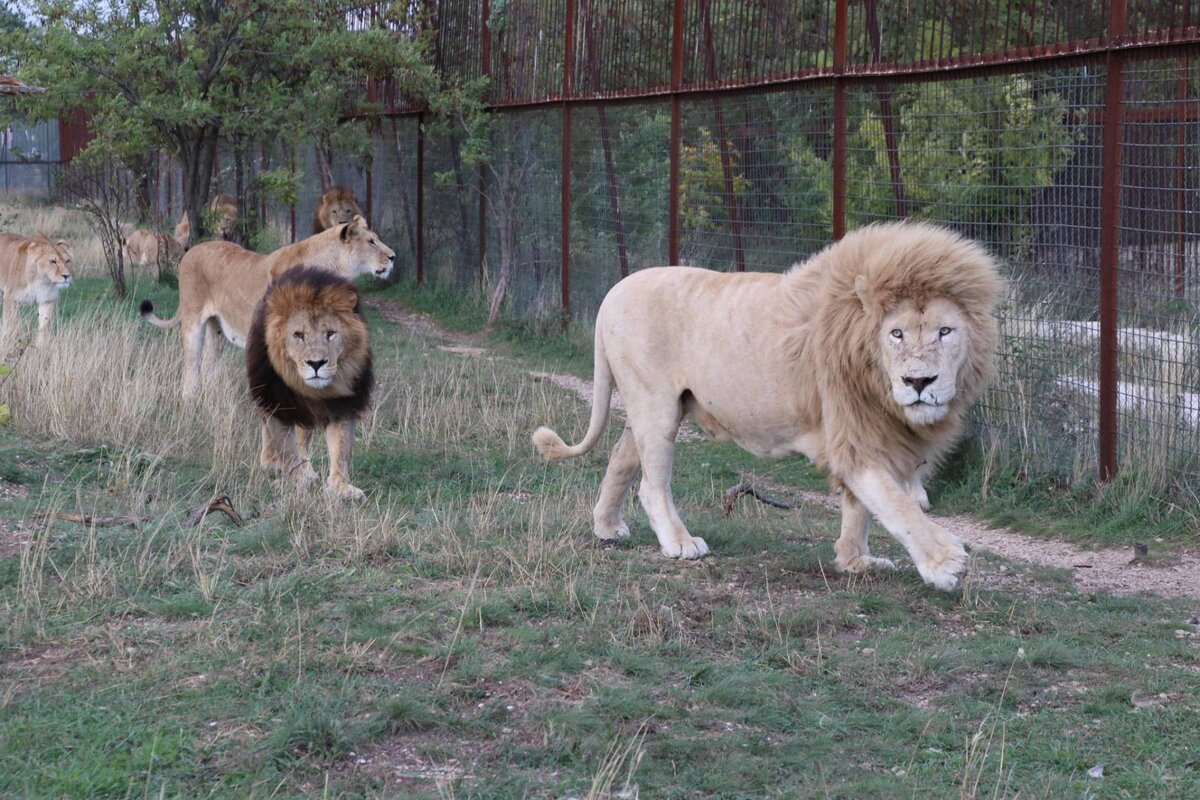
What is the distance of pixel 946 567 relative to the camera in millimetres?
4676

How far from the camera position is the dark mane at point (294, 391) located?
7172 mm

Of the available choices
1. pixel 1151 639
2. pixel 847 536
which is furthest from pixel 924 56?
pixel 1151 639

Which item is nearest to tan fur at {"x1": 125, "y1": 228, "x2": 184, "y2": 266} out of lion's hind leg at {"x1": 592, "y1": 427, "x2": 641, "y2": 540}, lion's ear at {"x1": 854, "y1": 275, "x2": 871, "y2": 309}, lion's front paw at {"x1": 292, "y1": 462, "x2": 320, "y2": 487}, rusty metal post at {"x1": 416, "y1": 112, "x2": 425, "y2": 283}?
rusty metal post at {"x1": 416, "y1": 112, "x2": 425, "y2": 283}

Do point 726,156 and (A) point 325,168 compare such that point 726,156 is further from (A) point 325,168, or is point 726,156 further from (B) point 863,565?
(A) point 325,168

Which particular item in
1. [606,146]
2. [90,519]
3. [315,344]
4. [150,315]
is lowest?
[90,519]

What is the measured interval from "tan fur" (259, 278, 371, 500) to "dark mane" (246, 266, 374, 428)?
2cm

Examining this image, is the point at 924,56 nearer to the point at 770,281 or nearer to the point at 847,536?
the point at 770,281

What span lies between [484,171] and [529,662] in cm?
1148

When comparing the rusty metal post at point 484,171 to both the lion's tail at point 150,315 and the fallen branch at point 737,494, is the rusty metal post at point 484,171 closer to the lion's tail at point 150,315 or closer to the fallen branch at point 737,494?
the lion's tail at point 150,315

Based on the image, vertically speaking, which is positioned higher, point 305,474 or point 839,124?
point 839,124

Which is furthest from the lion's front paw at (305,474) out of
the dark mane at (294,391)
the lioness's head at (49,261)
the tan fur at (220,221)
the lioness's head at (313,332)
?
the tan fur at (220,221)

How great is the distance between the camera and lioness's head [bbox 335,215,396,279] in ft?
35.4

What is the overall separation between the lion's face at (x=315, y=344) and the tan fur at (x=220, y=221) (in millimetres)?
7169

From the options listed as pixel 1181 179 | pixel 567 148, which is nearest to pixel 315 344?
pixel 1181 179
